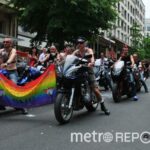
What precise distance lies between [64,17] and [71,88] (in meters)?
16.5

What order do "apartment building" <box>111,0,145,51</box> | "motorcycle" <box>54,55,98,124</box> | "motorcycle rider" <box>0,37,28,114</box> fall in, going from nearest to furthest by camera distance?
"motorcycle" <box>54,55,98,124</box> < "motorcycle rider" <box>0,37,28,114</box> < "apartment building" <box>111,0,145,51</box>

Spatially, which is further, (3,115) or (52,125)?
Result: (3,115)

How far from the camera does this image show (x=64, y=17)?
981 inches

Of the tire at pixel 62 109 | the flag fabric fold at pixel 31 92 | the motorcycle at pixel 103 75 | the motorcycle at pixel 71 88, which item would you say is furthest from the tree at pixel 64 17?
the tire at pixel 62 109

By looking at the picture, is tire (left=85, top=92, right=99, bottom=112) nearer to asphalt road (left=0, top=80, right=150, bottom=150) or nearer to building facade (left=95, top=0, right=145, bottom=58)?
asphalt road (left=0, top=80, right=150, bottom=150)

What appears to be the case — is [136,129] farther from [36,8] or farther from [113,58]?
[36,8]

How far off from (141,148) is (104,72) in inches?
441

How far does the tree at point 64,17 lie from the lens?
24812 millimetres

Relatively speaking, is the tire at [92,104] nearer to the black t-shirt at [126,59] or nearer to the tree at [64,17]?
the black t-shirt at [126,59]

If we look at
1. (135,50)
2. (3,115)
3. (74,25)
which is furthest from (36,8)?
(135,50)

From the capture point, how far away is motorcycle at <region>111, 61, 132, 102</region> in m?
12.9

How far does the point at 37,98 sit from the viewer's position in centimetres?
941

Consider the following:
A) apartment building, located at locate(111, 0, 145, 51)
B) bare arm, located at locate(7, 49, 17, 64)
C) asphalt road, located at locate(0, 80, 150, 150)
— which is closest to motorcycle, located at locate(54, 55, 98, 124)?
asphalt road, located at locate(0, 80, 150, 150)

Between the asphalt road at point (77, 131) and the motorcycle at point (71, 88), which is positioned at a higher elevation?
the motorcycle at point (71, 88)
